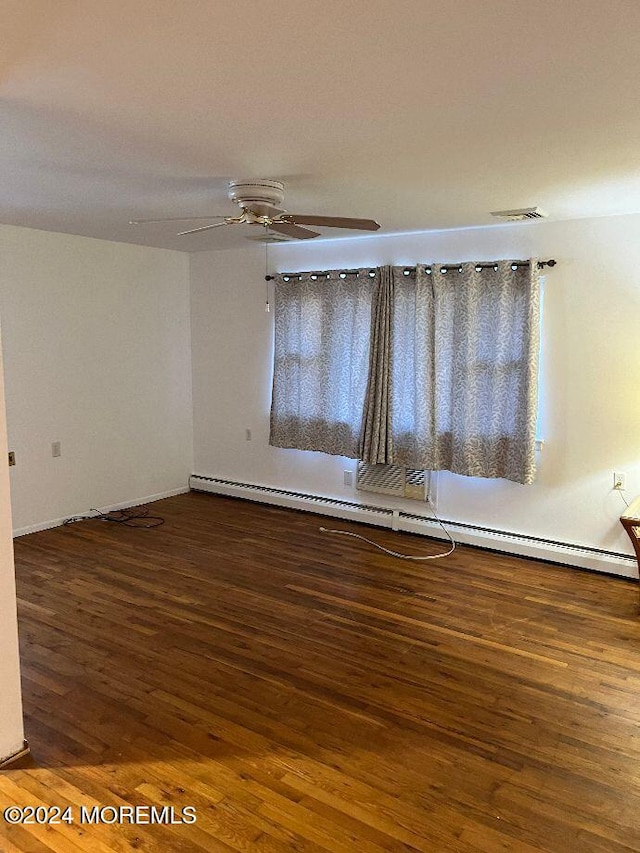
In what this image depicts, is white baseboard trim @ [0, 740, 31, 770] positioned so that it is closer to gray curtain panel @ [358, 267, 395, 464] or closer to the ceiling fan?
the ceiling fan

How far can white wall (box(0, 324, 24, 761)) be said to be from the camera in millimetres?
2264

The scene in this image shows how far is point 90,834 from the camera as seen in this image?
6.55 feet

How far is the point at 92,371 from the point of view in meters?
5.26

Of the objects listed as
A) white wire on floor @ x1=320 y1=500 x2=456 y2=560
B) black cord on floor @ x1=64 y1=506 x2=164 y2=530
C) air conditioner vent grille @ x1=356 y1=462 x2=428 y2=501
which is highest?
air conditioner vent grille @ x1=356 y1=462 x2=428 y2=501

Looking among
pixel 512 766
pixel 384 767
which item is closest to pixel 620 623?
pixel 512 766

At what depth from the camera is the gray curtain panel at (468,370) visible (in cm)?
430

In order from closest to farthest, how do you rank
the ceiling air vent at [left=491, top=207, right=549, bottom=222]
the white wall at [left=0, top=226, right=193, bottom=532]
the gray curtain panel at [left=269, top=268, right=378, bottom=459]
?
the ceiling air vent at [left=491, top=207, right=549, bottom=222], the white wall at [left=0, top=226, right=193, bottom=532], the gray curtain panel at [left=269, top=268, right=378, bottom=459]

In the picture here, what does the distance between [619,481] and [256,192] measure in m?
2.92

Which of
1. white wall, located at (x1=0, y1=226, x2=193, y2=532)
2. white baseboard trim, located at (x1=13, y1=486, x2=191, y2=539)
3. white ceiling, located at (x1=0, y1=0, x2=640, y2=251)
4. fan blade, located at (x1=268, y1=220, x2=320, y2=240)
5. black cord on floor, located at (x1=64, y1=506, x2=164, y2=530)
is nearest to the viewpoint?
white ceiling, located at (x1=0, y1=0, x2=640, y2=251)

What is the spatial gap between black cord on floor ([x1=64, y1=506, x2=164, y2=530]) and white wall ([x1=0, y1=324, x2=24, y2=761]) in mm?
2792

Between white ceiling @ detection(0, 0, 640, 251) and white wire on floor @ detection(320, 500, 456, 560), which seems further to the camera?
white wire on floor @ detection(320, 500, 456, 560)

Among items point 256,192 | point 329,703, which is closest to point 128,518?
point 329,703

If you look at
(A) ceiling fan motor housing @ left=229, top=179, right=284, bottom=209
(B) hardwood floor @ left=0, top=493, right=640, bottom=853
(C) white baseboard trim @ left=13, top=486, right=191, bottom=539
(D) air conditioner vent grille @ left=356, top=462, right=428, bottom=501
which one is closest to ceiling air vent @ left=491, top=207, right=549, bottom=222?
(A) ceiling fan motor housing @ left=229, top=179, right=284, bottom=209

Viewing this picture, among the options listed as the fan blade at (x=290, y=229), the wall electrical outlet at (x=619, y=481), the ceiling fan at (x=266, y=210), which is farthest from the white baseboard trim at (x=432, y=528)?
the ceiling fan at (x=266, y=210)
